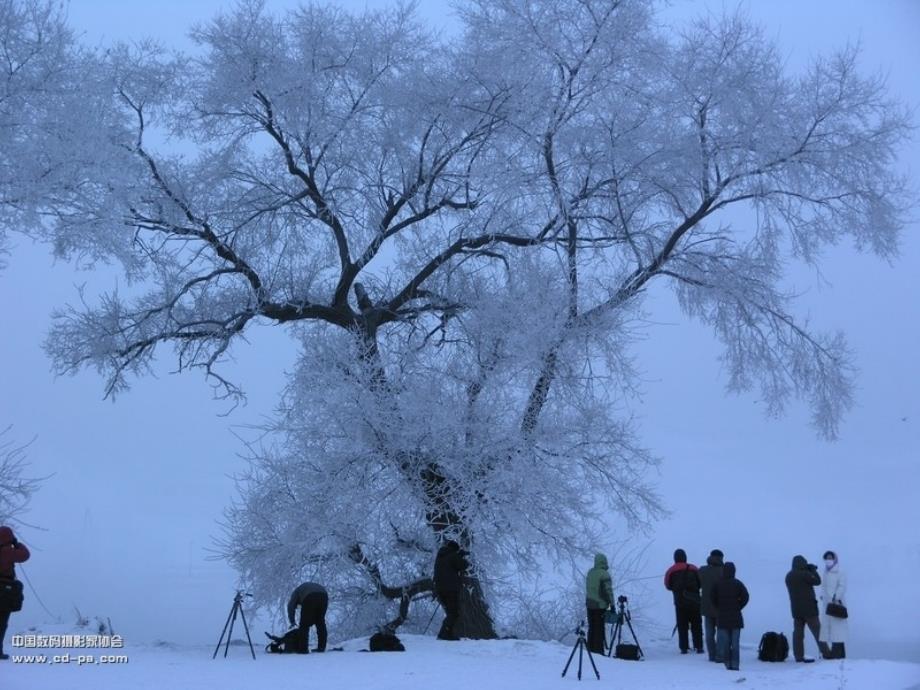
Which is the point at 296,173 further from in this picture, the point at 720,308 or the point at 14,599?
the point at 14,599

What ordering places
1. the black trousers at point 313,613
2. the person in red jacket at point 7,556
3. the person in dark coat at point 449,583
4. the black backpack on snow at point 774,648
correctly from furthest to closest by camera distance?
the person in dark coat at point 449,583, the black backpack on snow at point 774,648, the black trousers at point 313,613, the person in red jacket at point 7,556

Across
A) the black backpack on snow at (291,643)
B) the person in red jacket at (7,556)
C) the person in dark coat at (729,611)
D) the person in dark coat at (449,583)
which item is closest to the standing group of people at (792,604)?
the person in dark coat at (729,611)

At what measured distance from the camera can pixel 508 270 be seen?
18188 mm

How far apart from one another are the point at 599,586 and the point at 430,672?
352 centimetres

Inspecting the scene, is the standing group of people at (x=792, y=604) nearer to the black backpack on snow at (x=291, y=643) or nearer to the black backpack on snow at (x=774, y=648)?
the black backpack on snow at (x=774, y=648)

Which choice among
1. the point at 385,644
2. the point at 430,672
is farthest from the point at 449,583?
the point at 430,672

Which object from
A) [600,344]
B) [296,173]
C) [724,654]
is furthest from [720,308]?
[296,173]

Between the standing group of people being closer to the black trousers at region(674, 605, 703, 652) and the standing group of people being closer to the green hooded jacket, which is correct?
the black trousers at region(674, 605, 703, 652)

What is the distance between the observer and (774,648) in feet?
49.3

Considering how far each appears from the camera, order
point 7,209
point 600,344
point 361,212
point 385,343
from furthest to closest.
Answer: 1. point 361,212
2. point 385,343
3. point 600,344
4. point 7,209

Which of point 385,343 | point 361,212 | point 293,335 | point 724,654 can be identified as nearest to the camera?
point 724,654

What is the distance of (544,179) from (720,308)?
390cm

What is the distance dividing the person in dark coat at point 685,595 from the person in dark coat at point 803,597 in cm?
149

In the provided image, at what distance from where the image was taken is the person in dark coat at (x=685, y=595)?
1553cm
